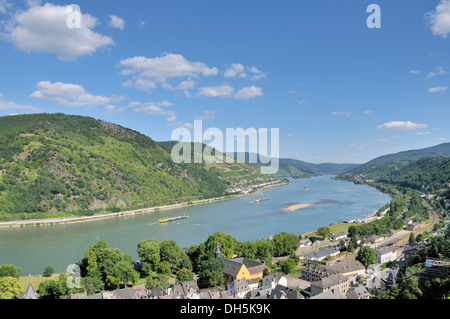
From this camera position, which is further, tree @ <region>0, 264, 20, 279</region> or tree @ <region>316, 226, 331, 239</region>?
tree @ <region>316, 226, 331, 239</region>

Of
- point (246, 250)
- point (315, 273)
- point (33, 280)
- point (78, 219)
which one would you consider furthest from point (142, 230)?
point (315, 273)

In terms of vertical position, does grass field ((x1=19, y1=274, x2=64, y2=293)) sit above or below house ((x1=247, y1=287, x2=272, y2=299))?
below

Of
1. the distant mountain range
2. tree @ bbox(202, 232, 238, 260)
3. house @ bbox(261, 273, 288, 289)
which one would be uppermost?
the distant mountain range

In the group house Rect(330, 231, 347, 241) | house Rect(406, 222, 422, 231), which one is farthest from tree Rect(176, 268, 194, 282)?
house Rect(406, 222, 422, 231)

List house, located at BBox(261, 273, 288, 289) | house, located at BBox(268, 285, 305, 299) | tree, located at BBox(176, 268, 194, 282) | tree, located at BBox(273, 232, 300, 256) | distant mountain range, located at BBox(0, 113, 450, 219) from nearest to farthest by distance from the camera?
house, located at BBox(268, 285, 305, 299)
house, located at BBox(261, 273, 288, 289)
tree, located at BBox(176, 268, 194, 282)
tree, located at BBox(273, 232, 300, 256)
distant mountain range, located at BBox(0, 113, 450, 219)

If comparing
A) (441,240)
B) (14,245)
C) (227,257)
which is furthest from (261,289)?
(14,245)

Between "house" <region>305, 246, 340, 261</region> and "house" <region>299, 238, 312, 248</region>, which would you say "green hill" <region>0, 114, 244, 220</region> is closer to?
"house" <region>299, 238, 312, 248</region>
